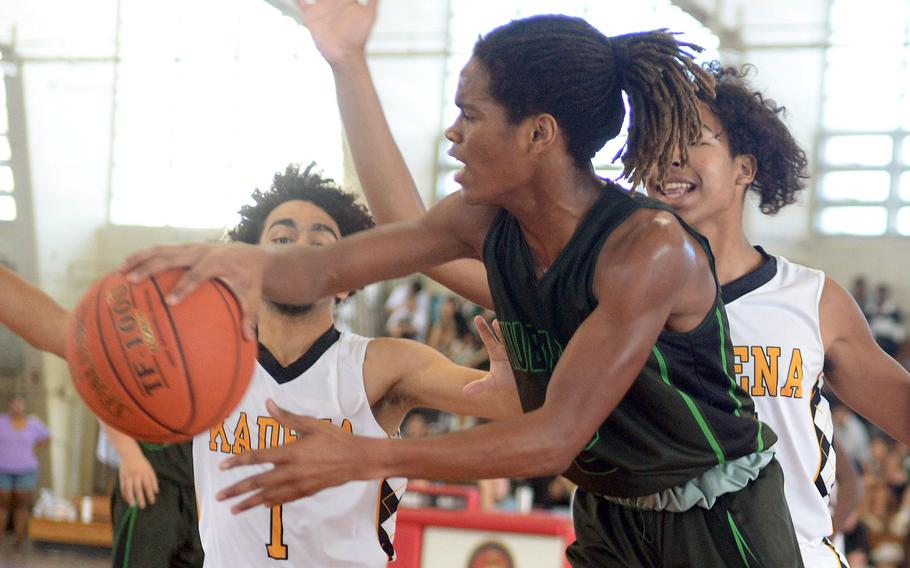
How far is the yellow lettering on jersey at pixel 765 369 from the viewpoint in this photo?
3246 mm

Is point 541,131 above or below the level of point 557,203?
above

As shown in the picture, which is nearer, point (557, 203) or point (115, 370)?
point (115, 370)

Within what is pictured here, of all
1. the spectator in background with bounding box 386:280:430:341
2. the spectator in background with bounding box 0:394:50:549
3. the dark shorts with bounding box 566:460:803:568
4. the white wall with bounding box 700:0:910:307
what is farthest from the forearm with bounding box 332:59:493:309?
the white wall with bounding box 700:0:910:307

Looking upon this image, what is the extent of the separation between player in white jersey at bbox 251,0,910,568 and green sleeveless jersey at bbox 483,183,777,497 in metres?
0.61

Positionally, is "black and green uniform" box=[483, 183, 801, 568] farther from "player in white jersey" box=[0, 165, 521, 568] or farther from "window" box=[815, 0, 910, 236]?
"window" box=[815, 0, 910, 236]

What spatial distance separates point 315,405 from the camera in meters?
3.61

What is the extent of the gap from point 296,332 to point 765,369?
1.42 m

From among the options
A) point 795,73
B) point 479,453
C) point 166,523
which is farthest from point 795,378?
point 795,73

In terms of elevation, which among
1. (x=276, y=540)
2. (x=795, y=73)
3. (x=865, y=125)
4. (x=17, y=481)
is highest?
(x=795, y=73)

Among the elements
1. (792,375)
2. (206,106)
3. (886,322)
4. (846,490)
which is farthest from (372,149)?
(206,106)

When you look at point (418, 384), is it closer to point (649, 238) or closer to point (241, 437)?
point (241, 437)

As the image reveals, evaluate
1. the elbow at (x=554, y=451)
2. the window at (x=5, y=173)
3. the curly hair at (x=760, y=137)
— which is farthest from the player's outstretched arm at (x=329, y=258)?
the window at (x=5, y=173)

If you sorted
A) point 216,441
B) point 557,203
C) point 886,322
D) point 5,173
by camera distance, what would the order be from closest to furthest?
point 557,203
point 216,441
point 886,322
point 5,173

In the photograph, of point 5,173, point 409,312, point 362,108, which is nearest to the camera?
point 362,108
